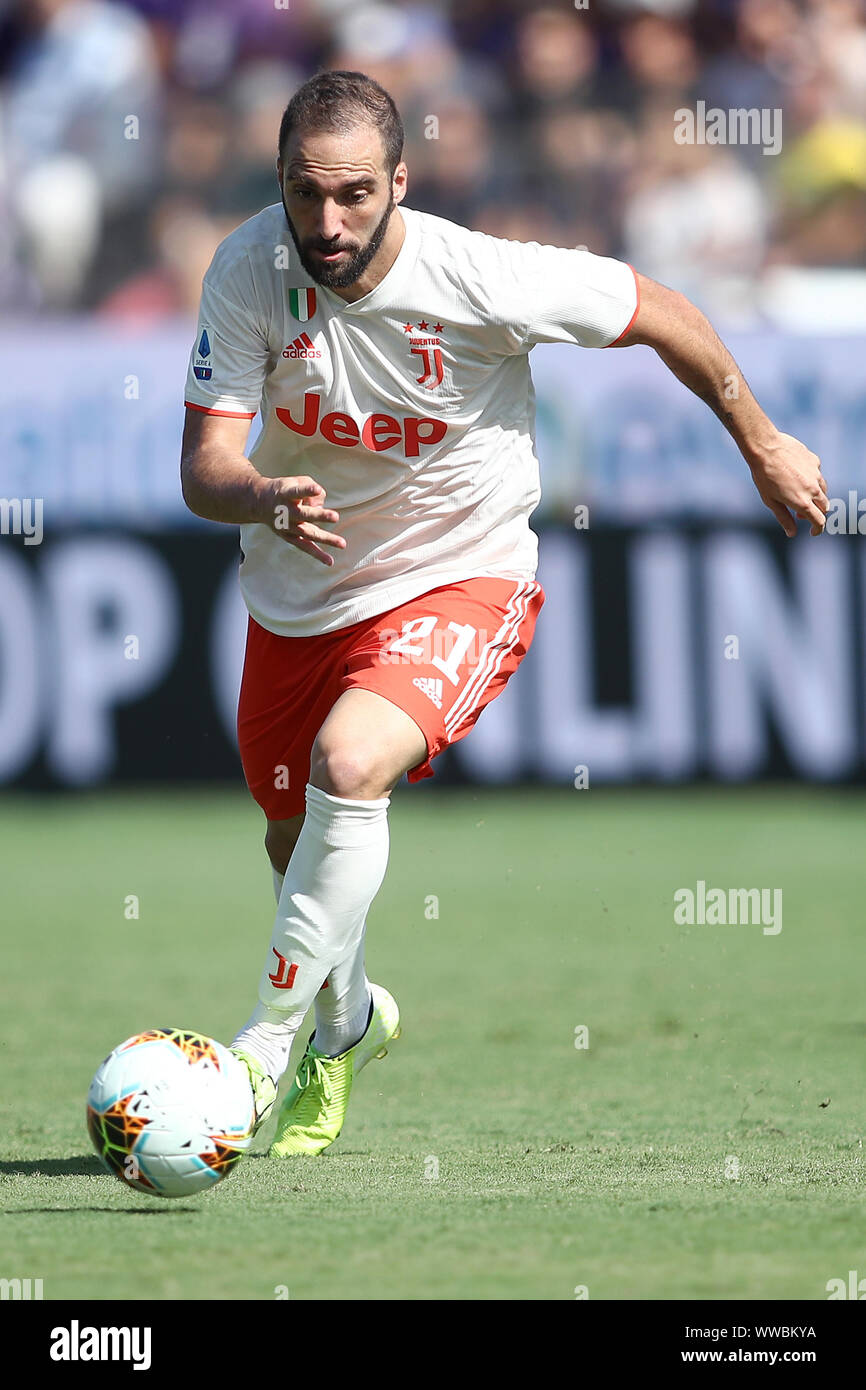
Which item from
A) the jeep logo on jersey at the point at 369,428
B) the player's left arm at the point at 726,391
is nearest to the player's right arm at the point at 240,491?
the jeep logo on jersey at the point at 369,428

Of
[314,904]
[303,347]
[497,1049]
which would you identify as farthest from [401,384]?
[497,1049]

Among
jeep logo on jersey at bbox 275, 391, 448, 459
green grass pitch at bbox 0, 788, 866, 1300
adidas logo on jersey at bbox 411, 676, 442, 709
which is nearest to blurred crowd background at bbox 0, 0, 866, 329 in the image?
green grass pitch at bbox 0, 788, 866, 1300

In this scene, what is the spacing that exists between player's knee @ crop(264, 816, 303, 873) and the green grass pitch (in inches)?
26.7

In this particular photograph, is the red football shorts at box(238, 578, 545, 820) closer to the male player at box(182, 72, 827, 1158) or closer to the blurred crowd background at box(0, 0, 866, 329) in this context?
the male player at box(182, 72, 827, 1158)

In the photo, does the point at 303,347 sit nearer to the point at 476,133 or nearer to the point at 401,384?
the point at 401,384

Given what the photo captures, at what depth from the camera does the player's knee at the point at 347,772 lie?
3986mm

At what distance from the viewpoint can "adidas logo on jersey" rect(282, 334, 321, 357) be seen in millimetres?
4297

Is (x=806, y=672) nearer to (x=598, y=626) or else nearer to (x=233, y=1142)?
(x=598, y=626)

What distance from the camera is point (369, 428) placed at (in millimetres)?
4391

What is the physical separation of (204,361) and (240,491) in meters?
0.50

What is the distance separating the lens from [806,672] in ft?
33.0

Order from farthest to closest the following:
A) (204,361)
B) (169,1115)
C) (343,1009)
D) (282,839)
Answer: (282,839), (343,1009), (204,361), (169,1115)

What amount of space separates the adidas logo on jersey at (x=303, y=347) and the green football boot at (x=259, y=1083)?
1.54m

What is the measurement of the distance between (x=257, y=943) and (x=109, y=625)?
3.21m
